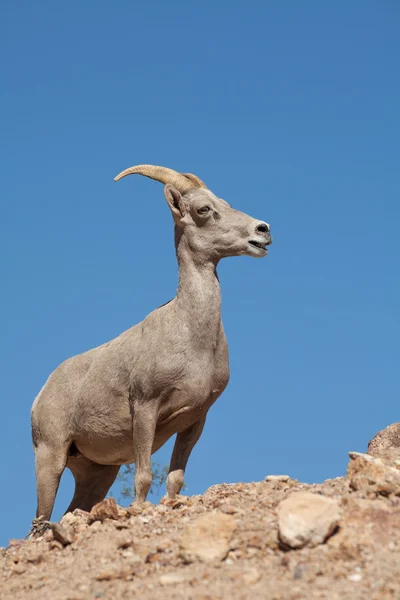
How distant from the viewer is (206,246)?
11.7 m

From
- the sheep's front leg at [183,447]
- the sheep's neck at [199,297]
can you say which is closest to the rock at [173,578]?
the sheep's front leg at [183,447]

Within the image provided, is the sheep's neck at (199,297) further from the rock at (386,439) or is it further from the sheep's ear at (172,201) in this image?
the rock at (386,439)

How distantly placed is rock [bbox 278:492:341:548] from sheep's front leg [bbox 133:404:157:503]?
3283mm

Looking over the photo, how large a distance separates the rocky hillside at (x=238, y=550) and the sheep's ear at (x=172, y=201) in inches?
147

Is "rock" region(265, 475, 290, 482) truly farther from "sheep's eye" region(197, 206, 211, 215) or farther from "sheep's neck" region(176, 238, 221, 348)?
"sheep's eye" region(197, 206, 211, 215)

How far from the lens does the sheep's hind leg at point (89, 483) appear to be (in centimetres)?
1356

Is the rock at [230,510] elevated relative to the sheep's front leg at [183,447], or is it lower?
lower

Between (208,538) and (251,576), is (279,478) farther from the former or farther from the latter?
(251,576)

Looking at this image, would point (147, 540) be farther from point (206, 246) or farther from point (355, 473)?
point (206, 246)

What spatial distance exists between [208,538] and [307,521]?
36.8 inches

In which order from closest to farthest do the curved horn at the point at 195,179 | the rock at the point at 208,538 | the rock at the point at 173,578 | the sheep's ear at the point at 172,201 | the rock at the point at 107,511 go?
the rock at the point at 173,578
the rock at the point at 208,538
the rock at the point at 107,511
the sheep's ear at the point at 172,201
the curved horn at the point at 195,179

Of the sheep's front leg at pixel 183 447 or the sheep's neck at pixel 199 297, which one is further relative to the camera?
the sheep's front leg at pixel 183 447

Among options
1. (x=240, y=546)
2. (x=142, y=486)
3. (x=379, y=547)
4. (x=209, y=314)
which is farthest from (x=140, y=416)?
(x=379, y=547)

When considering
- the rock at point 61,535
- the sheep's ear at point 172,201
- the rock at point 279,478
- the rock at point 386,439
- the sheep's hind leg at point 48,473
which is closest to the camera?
the rock at point 61,535
